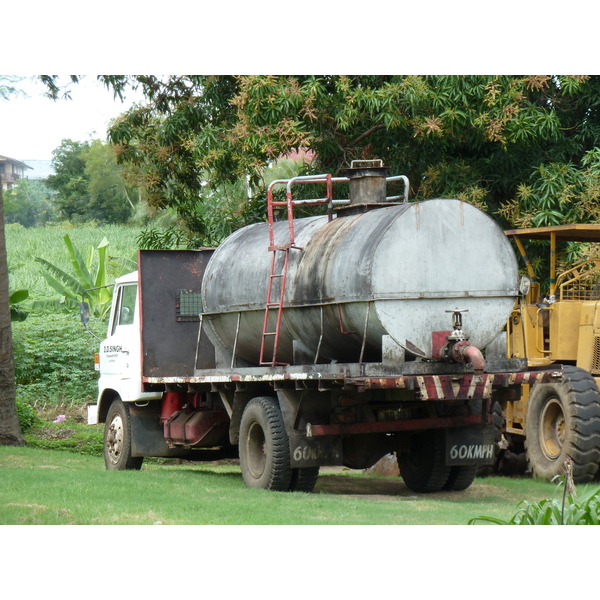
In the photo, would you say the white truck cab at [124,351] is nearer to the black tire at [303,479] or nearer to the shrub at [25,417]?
the black tire at [303,479]

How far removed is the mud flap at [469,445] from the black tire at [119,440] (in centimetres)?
476

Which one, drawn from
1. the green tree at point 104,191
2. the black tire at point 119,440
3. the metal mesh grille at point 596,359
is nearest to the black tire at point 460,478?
the metal mesh grille at point 596,359

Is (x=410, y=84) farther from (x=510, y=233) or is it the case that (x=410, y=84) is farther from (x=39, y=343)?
(x=39, y=343)

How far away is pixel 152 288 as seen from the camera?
42.4ft

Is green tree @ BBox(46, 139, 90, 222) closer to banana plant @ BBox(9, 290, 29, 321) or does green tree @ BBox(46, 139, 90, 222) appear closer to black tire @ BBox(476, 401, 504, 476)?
banana plant @ BBox(9, 290, 29, 321)

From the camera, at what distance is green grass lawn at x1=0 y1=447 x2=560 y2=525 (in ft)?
27.3

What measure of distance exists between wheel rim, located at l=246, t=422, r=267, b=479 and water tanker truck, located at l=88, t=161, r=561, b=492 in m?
0.02

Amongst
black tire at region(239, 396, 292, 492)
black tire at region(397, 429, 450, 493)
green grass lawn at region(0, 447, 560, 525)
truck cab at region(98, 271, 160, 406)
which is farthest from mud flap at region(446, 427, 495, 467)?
truck cab at region(98, 271, 160, 406)

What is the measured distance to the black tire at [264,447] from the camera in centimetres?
1020

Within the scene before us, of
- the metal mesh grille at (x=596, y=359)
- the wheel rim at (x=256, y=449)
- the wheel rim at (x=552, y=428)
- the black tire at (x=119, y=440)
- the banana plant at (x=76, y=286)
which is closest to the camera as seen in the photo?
the wheel rim at (x=256, y=449)

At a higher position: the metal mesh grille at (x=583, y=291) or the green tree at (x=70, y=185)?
the green tree at (x=70, y=185)

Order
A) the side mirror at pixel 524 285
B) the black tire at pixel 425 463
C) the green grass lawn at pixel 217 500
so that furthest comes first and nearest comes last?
the black tire at pixel 425 463 < the side mirror at pixel 524 285 < the green grass lawn at pixel 217 500

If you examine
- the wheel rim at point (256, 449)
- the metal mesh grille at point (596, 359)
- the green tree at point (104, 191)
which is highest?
the green tree at point (104, 191)

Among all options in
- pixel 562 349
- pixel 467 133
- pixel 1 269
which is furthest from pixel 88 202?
pixel 562 349
